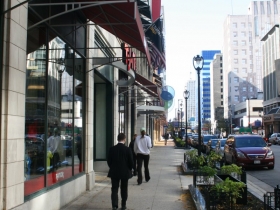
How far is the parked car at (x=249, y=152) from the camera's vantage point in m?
18.7

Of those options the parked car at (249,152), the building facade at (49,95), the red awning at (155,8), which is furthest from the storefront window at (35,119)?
the red awning at (155,8)

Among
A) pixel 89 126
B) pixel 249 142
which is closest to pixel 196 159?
pixel 89 126

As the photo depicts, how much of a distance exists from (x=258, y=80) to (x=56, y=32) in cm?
13508

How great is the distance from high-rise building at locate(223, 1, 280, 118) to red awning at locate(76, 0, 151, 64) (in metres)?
127

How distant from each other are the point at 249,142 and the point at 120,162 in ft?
44.1

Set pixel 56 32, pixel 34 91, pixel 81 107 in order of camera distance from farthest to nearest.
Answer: pixel 81 107, pixel 56 32, pixel 34 91

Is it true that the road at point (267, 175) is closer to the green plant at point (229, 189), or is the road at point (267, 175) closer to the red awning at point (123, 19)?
the green plant at point (229, 189)

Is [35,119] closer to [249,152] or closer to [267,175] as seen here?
[267,175]

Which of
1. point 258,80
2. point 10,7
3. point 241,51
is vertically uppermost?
point 241,51

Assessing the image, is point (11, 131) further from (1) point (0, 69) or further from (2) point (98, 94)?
(2) point (98, 94)

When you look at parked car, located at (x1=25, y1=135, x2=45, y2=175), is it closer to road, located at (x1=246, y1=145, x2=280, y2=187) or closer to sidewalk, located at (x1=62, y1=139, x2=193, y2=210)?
A: sidewalk, located at (x1=62, y1=139, x2=193, y2=210)

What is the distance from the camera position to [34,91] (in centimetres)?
743

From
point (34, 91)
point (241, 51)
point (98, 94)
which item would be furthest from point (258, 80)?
point (34, 91)

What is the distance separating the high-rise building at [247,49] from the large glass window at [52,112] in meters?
127
